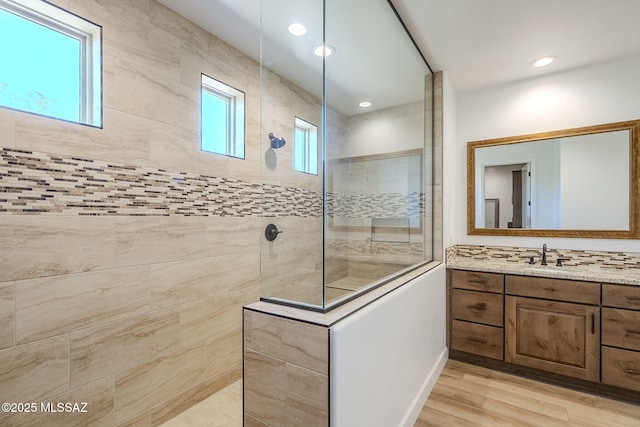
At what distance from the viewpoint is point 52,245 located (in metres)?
1.44

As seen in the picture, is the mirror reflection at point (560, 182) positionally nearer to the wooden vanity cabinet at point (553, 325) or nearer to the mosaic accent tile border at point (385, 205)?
the wooden vanity cabinet at point (553, 325)

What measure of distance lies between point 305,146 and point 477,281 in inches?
74.5

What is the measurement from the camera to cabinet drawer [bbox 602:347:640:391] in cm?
204

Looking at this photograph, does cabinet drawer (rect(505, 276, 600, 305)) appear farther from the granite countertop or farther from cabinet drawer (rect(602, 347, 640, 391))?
cabinet drawer (rect(602, 347, 640, 391))

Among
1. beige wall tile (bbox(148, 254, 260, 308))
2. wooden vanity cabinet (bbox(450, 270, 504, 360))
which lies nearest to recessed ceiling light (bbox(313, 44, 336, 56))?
beige wall tile (bbox(148, 254, 260, 308))

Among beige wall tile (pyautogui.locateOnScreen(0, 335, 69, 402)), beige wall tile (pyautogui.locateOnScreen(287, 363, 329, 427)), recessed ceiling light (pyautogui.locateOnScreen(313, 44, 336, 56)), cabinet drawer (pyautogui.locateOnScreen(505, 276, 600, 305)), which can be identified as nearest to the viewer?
beige wall tile (pyautogui.locateOnScreen(287, 363, 329, 427))

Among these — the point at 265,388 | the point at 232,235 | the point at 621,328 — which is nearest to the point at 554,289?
the point at 621,328

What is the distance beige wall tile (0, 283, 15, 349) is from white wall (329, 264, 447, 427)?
1.42 m

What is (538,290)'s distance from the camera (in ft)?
7.66

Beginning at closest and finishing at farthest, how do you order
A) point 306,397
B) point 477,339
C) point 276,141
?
point 306,397
point 276,141
point 477,339

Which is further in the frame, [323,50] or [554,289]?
[554,289]

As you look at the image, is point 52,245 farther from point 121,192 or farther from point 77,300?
point 121,192

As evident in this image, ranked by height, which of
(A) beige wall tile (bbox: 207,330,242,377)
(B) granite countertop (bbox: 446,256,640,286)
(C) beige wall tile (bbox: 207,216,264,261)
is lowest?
(A) beige wall tile (bbox: 207,330,242,377)

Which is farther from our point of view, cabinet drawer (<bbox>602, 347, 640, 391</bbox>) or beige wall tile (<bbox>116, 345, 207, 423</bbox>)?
cabinet drawer (<bbox>602, 347, 640, 391</bbox>)
